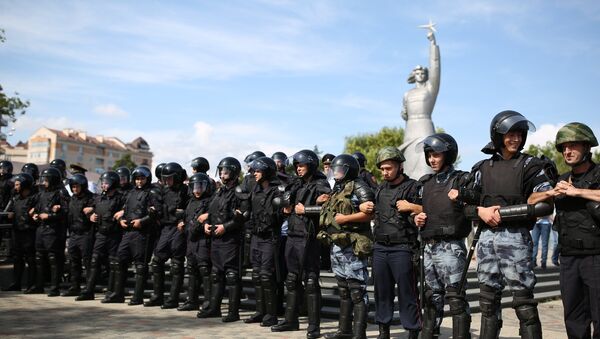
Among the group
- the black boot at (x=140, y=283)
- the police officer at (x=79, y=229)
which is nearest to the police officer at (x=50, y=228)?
the police officer at (x=79, y=229)

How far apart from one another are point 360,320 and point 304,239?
1.45 meters

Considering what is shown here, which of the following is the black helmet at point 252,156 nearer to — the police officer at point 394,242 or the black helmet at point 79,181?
the black helmet at point 79,181

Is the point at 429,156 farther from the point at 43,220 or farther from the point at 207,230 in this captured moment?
the point at 43,220

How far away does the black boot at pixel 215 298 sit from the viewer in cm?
938

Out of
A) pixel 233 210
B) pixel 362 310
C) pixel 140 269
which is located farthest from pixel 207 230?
pixel 362 310

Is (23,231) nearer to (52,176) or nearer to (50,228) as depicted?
(50,228)

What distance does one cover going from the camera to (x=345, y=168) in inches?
Answer: 306

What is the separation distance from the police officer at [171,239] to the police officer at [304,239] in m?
2.57

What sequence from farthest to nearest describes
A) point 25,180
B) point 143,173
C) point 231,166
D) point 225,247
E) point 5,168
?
1. point 5,168
2. point 25,180
3. point 143,173
4. point 231,166
5. point 225,247

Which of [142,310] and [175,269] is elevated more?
[175,269]

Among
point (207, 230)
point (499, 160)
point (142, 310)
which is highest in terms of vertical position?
point (499, 160)

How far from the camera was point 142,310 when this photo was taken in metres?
10.1

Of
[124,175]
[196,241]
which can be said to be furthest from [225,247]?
[124,175]

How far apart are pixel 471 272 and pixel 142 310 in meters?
6.28
